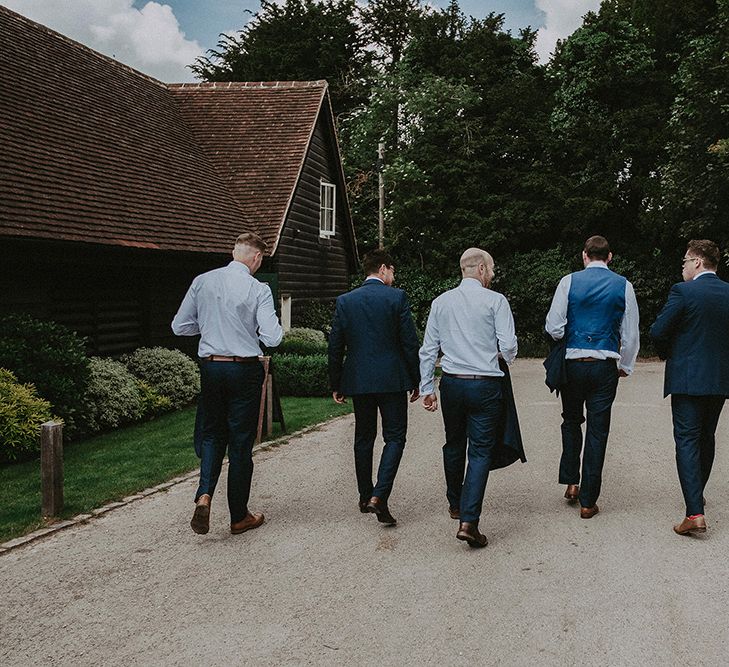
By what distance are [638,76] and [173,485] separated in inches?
955

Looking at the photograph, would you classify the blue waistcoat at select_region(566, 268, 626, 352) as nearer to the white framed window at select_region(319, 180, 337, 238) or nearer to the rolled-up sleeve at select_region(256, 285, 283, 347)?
the rolled-up sleeve at select_region(256, 285, 283, 347)

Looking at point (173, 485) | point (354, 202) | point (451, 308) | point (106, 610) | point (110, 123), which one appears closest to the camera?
point (106, 610)

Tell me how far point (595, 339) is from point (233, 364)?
8.83ft

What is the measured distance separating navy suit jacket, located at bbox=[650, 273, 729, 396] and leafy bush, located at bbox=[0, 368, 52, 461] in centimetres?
663

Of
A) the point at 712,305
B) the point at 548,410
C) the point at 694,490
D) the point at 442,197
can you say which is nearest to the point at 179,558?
the point at 694,490

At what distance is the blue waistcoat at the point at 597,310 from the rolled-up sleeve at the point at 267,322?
2252 mm

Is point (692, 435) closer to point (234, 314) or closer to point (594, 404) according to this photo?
point (594, 404)

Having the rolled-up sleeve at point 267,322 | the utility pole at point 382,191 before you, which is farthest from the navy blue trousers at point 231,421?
the utility pole at point 382,191

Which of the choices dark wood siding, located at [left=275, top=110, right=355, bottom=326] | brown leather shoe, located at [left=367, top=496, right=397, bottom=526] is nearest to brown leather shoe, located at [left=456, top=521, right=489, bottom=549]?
brown leather shoe, located at [left=367, top=496, right=397, bottom=526]

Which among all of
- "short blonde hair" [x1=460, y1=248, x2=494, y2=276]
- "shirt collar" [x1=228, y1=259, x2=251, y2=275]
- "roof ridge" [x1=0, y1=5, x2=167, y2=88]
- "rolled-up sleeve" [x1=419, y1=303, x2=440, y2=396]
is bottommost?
"rolled-up sleeve" [x1=419, y1=303, x2=440, y2=396]

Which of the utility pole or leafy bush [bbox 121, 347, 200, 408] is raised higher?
the utility pole

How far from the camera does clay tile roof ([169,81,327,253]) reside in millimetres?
19031

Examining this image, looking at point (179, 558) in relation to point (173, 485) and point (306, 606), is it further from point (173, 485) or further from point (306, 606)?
point (173, 485)

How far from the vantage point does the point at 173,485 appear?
288 inches
